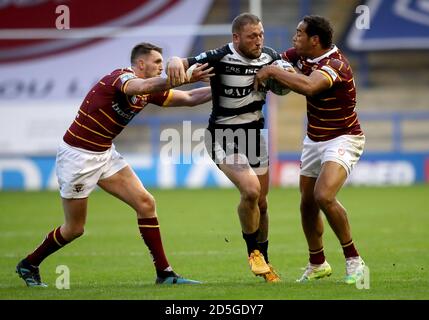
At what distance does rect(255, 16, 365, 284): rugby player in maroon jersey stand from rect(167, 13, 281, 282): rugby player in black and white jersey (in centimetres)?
30

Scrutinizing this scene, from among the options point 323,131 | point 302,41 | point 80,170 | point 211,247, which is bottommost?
point 211,247

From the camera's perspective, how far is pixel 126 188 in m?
9.47

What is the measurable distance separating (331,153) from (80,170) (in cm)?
240

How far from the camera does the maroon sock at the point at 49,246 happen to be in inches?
376

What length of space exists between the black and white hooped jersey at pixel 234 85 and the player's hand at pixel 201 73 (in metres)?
0.11

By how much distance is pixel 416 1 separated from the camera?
86.2 feet

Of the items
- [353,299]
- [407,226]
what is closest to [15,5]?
[407,226]

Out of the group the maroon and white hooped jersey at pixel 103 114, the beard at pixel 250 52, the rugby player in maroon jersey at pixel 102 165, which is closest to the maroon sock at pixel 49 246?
the rugby player in maroon jersey at pixel 102 165

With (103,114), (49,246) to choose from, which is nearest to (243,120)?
(103,114)

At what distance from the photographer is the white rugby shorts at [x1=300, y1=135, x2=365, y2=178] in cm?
924

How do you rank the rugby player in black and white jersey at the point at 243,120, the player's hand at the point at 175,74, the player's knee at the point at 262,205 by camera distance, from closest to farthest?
the player's hand at the point at 175,74 < the rugby player in black and white jersey at the point at 243,120 < the player's knee at the point at 262,205

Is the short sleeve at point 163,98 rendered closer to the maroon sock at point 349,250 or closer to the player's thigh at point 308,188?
the player's thigh at point 308,188

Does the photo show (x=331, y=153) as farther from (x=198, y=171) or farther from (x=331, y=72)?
(x=198, y=171)
